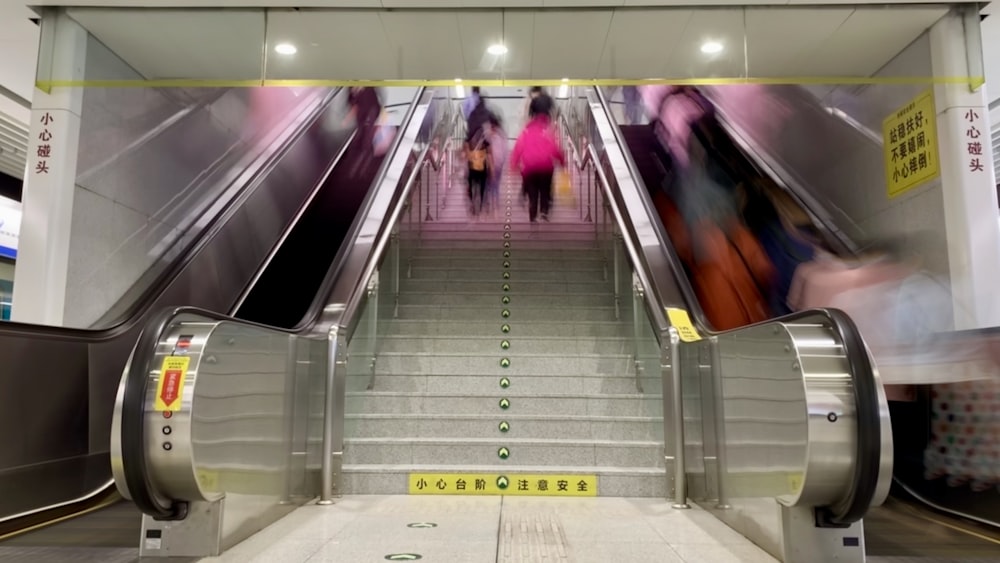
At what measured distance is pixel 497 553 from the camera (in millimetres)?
2725

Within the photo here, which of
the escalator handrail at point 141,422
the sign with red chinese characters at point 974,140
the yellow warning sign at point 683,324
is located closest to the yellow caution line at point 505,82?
the sign with red chinese characters at point 974,140

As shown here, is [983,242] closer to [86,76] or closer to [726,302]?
[726,302]

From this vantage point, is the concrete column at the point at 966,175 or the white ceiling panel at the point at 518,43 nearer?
the concrete column at the point at 966,175

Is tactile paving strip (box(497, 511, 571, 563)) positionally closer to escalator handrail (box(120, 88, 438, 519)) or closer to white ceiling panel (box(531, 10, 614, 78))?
escalator handrail (box(120, 88, 438, 519))

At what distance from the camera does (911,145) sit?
4.79m

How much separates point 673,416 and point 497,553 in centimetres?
168

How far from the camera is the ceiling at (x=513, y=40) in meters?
4.57

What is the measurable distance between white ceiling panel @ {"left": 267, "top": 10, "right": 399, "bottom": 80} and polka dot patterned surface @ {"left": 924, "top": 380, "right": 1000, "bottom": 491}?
4206 mm

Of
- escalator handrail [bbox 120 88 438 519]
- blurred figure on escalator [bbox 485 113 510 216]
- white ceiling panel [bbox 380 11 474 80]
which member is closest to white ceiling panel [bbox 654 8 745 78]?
white ceiling panel [bbox 380 11 474 80]

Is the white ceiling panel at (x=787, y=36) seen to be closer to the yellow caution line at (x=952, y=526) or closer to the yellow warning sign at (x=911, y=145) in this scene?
the yellow warning sign at (x=911, y=145)

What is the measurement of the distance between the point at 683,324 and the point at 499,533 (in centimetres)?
184

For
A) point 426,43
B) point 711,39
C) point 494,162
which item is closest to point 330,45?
point 426,43

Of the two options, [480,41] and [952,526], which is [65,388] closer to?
[480,41]

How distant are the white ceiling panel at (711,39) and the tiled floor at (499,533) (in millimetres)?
3051
